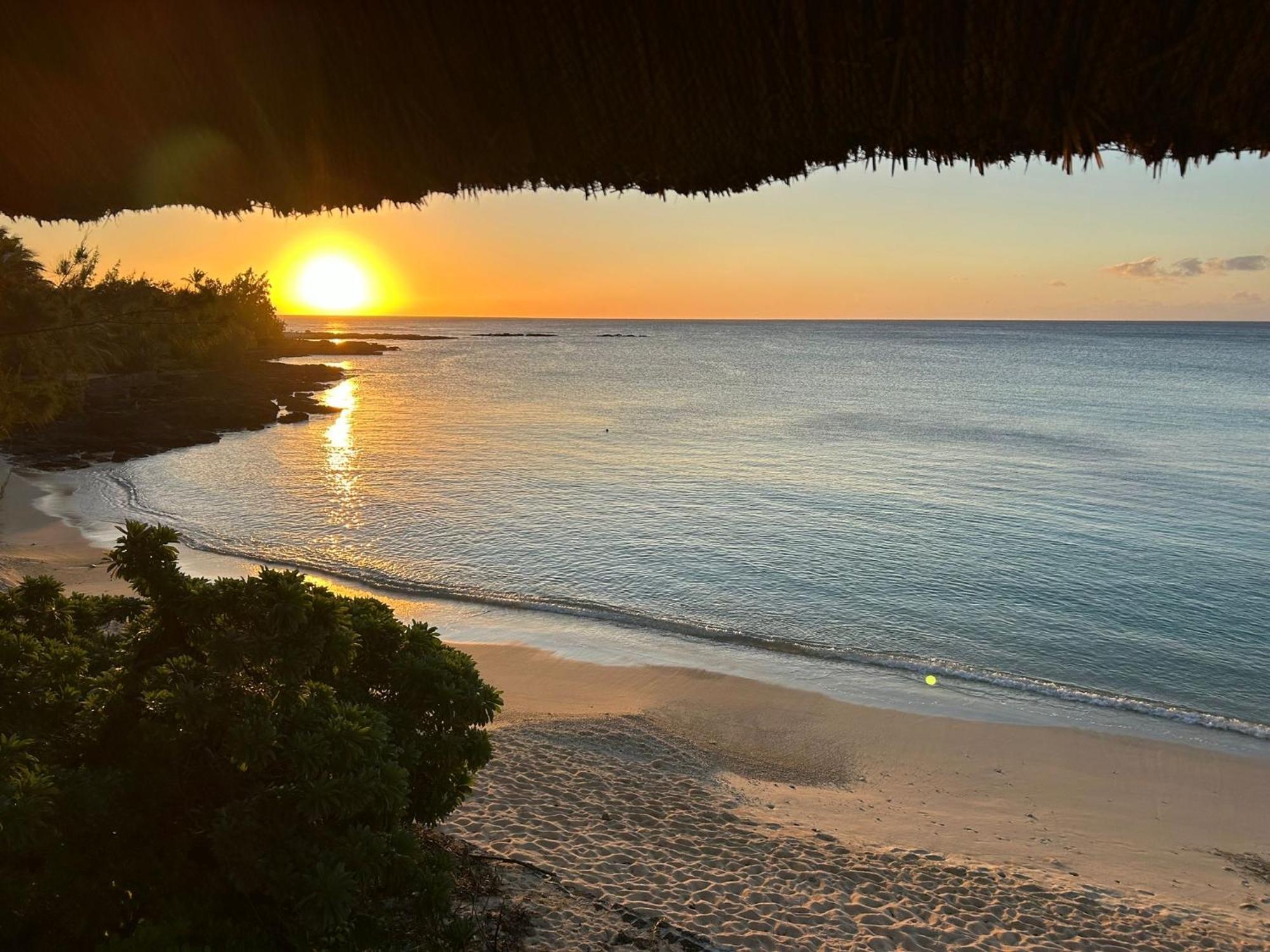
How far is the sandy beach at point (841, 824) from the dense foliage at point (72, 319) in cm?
462

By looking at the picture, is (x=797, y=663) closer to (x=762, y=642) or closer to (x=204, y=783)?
(x=762, y=642)

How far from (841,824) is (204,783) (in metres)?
6.61

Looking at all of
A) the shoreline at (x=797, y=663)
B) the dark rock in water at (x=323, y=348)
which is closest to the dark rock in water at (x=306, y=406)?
the shoreline at (x=797, y=663)

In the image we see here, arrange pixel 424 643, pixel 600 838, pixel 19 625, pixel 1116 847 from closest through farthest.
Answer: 1. pixel 19 625
2. pixel 424 643
3. pixel 600 838
4. pixel 1116 847

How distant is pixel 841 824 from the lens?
8875 millimetres

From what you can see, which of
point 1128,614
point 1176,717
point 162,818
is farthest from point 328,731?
point 1128,614

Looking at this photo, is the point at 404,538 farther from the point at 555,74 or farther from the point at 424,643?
the point at 555,74

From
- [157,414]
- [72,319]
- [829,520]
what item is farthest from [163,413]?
[72,319]

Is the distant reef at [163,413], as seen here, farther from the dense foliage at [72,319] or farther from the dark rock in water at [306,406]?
the dense foliage at [72,319]

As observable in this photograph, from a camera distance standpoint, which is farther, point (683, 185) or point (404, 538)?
point (404, 538)

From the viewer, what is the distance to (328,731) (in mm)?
4035

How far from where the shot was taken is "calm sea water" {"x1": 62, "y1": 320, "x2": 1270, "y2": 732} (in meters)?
14.8

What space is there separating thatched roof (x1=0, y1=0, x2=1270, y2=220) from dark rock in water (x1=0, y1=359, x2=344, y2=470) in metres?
31.6

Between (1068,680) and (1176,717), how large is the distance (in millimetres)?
1528
